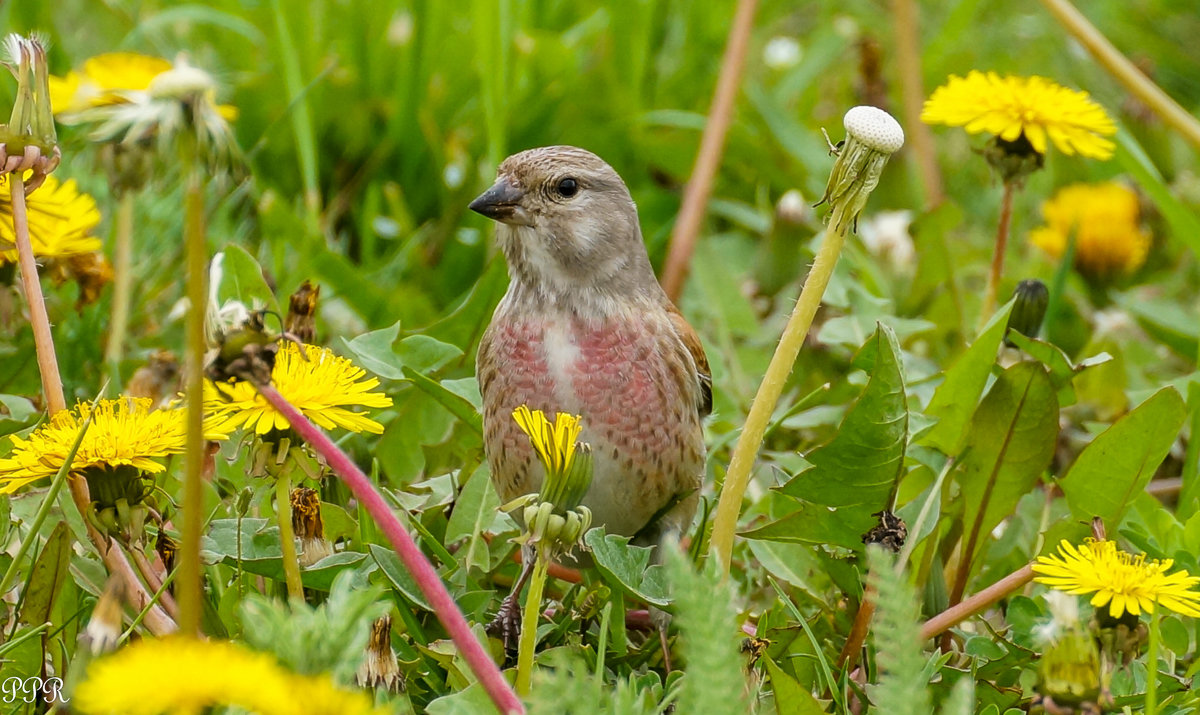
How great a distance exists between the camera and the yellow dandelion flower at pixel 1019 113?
305 centimetres

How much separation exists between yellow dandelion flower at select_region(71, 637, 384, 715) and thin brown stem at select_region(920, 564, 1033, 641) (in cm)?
116

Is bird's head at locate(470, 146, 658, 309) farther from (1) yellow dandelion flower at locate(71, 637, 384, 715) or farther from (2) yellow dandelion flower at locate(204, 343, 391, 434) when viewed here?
(1) yellow dandelion flower at locate(71, 637, 384, 715)

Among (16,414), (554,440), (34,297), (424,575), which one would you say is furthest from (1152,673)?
(16,414)

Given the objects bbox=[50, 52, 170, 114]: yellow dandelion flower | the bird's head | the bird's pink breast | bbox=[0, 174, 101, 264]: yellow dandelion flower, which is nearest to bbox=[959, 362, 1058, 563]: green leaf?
the bird's pink breast

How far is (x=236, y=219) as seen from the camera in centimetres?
461

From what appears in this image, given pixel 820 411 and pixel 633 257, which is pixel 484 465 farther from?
pixel 820 411

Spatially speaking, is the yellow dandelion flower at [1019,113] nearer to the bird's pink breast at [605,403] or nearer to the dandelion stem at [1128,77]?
the dandelion stem at [1128,77]

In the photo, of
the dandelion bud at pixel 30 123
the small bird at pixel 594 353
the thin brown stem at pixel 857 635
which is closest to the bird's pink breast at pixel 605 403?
the small bird at pixel 594 353

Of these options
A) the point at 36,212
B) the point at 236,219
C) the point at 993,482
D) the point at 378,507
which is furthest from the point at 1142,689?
the point at 236,219

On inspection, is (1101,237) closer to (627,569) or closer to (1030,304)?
(1030,304)

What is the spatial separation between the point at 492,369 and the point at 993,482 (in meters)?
0.99

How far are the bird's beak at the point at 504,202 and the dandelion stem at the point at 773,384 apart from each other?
1153 mm

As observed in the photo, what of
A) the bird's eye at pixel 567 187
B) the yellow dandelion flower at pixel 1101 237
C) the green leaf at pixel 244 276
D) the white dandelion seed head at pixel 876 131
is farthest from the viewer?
the yellow dandelion flower at pixel 1101 237

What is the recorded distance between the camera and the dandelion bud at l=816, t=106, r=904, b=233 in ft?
5.98
